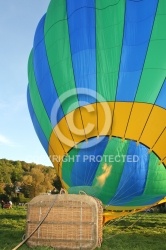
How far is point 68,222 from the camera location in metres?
4.62

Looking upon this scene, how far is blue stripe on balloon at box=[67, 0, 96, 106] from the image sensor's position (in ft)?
23.9

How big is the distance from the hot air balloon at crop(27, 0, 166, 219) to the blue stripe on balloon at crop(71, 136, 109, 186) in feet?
0.07

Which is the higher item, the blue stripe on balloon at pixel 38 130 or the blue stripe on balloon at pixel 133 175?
the blue stripe on balloon at pixel 38 130

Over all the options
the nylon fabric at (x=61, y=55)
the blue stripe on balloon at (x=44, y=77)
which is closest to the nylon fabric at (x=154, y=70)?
the nylon fabric at (x=61, y=55)

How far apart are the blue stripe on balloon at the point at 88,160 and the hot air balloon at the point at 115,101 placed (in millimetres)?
20

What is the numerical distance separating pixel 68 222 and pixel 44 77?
4562mm

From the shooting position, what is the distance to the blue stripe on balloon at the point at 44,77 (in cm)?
802

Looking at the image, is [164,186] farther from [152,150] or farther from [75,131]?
[75,131]

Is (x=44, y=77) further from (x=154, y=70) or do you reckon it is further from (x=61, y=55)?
(x=154, y=70)

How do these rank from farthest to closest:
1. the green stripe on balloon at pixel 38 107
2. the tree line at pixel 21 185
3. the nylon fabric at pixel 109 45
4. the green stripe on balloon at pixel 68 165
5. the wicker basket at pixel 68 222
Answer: the tree line at pixel 21 185
the green stripe on balloon at pixel 38 107
the green stripe on balloon at pixel 68 165
the nylon fabric at pixel 109 45
the wicker basket at pixel 68 222

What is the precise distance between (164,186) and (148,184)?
369 millimetres

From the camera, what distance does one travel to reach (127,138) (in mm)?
6883

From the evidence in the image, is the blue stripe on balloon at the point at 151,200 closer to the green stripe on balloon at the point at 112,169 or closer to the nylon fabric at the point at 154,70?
the green stripe on balloon at the point at 112,169

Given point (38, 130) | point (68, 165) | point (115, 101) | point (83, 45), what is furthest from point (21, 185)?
point (115, 101)
